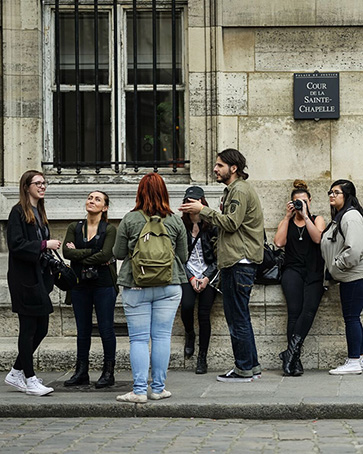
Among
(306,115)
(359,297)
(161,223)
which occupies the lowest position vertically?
(359,297)

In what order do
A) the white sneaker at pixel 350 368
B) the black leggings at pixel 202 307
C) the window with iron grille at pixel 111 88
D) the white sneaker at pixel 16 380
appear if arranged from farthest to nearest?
the window with iron grille at pixel 111 88 < the black leggings at pixel 202 307 < the white sneaker at pixel 350 368 < the white sneaker at pixel 16 380

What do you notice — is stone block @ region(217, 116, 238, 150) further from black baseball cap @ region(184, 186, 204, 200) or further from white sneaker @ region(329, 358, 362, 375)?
white sneaker @ region(329, 358, 362, 375)

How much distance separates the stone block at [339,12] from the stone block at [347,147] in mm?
966

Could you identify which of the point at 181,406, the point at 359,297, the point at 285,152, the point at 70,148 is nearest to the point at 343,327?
the point at 359,297

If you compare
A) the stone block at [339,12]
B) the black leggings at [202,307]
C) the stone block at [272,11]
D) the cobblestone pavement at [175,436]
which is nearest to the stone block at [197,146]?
the stone block at [272,11]

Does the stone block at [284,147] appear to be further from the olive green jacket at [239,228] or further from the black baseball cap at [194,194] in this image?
the olive green jacket at [239,228]

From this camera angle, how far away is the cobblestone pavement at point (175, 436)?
262 inches

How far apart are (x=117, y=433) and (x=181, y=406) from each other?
858 millimetres

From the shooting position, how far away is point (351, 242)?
9352 millimetres

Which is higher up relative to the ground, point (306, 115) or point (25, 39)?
point (25, 39)

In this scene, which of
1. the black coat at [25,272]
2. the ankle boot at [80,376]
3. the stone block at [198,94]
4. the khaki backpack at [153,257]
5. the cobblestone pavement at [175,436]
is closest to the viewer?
the cobblestone pavement at [175,436]

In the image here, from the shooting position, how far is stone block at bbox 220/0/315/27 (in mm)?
10664

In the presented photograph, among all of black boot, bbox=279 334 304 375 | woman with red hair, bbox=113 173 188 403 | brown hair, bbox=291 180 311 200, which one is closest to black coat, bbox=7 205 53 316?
woman with red hair, bbox=113 173 188 403

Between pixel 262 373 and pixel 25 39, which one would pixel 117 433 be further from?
pixel 25 39
